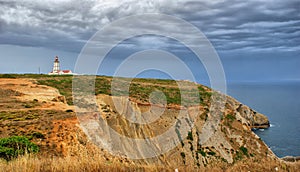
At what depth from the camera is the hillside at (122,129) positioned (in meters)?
7.73

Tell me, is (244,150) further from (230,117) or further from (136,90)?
(136,90)

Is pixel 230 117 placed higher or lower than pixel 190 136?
higher

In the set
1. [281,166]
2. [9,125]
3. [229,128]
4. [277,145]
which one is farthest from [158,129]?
[277,145]

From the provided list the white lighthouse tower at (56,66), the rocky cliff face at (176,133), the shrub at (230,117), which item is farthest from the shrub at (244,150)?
the white lighthouse tower at (56,66)

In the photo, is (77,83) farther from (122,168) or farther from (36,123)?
(122,168)

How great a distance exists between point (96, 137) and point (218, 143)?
70.0 ft

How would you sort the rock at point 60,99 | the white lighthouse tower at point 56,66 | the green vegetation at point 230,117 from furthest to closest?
the white lighthouse tower at point 56,66 → the green vegetation at point 230,117 → the rock at point 60,99

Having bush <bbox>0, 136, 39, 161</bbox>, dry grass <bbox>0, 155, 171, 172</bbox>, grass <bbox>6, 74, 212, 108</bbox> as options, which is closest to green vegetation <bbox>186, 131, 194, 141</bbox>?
grass <bbox>6, 74, 212, 108</bbox>

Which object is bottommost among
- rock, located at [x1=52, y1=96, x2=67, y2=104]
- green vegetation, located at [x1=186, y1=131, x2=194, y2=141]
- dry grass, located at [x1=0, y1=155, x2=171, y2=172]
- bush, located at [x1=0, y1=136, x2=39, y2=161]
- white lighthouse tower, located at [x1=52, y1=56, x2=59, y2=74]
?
green vegetation, located at [x1=186, y1=131, x2=194, y2=141]

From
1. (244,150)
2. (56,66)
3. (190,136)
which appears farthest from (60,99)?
(56,66)

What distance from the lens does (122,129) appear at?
81.7ft

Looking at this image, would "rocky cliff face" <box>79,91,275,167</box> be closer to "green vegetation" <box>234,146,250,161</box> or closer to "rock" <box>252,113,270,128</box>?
"green vegetation" <box>234,146,250,161</box>

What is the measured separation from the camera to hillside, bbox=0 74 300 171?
7.73m

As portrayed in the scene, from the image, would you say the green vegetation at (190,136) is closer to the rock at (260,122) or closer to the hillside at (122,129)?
the hillside at (122,129)
